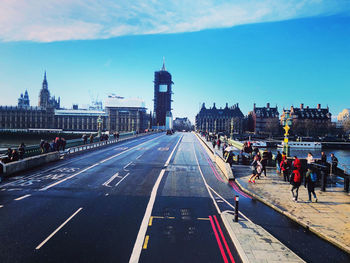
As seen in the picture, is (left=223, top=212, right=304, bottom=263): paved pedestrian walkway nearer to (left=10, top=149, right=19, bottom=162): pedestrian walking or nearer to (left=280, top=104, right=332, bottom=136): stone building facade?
(left=10, top=149, right=19, bottom=162): pedestrian walking

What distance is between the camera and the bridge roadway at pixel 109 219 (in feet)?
20.6

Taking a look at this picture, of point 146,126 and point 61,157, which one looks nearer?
point 61,157

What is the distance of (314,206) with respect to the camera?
32.5 feet

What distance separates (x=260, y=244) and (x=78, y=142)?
28.9m

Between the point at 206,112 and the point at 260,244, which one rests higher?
the point at 206,112

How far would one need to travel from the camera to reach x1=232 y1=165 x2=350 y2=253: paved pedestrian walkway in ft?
24.9

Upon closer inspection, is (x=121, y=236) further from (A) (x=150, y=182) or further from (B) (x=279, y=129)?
(B) (x=279, y=129)

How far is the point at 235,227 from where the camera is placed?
26.0 ft

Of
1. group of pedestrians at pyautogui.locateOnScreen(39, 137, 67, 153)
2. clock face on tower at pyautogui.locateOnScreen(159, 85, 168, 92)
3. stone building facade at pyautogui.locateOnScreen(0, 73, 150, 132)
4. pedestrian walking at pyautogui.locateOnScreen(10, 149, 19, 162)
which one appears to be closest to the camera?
pedestrian walking at pyautogui.locateOnScreen(10, 149, 19, 162)

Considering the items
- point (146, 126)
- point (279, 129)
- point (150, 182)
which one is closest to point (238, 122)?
point (279, 129)

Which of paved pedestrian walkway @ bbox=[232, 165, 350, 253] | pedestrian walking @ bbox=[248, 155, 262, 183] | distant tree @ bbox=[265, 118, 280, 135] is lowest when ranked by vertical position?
paved pedestrian walkway @ bbox=[232, 165, 350, 253]

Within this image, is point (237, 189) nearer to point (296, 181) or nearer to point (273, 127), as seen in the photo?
point (296, 181)

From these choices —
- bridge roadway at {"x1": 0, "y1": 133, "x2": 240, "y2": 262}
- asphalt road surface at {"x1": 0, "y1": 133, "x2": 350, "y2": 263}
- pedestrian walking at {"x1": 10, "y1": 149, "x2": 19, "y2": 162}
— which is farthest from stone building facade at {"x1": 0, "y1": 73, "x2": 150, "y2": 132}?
asphalt road surface at {"x1": 0, "y1": 133, "x2": 350, "y2": 263}

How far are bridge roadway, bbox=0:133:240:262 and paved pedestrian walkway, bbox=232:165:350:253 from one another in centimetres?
207
